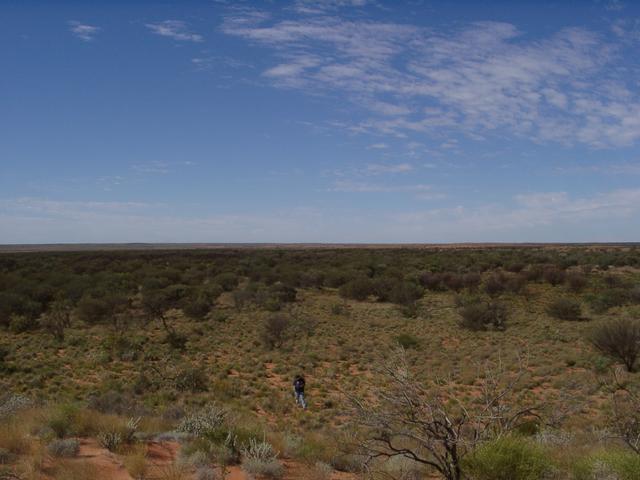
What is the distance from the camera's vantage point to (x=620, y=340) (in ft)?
54.3

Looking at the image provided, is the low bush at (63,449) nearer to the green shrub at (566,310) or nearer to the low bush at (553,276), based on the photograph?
the green shrub at (566,310)

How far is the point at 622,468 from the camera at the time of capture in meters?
5.21

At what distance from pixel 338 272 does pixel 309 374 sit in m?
24.8

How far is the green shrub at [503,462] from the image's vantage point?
496 cm

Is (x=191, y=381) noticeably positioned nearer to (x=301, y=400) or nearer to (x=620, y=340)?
(x=301, y=400)

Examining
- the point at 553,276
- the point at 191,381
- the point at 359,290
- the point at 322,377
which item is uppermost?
the point at 553,276

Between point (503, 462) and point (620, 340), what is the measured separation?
14370 millimetres

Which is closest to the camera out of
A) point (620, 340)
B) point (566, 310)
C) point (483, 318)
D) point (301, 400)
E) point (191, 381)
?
point (301, 400)

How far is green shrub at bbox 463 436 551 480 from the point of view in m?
4.96

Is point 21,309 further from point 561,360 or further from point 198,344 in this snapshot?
point 561,360

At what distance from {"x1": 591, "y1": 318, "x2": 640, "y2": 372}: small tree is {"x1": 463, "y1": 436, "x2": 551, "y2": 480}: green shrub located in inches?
522

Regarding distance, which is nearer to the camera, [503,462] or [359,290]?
[503,462]

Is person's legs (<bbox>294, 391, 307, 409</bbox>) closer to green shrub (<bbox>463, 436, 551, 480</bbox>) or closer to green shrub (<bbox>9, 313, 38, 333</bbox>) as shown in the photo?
green shrub (<bbox>463, 436, 551, 480</bbox>)

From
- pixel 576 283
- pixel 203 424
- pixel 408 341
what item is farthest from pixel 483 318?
pixel 203 424
